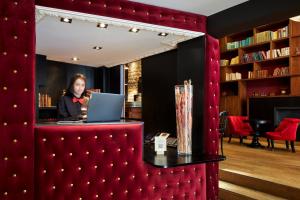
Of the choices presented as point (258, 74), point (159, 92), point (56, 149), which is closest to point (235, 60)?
point (258, 74)

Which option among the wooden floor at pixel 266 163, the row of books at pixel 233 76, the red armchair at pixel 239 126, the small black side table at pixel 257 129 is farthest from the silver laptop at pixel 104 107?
the row of books at pixel 233 76

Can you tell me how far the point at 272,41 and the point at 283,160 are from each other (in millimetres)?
3611

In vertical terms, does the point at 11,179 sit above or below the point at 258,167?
above

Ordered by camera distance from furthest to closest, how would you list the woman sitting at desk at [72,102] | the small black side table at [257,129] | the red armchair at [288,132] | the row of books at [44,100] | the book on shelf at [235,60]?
the book on shelf at [235,60] < the row of books at [44,100] < the small black side table at [257,129] < the red armchair at [288,132] < the woman sitting at desk at [72,102]

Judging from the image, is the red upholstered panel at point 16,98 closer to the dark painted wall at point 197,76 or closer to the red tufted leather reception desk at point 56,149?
the red tufted leather reception desk at point 56,149

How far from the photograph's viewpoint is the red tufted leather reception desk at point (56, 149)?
100 inches

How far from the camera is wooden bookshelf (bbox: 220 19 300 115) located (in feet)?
23.7

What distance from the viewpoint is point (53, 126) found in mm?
2748

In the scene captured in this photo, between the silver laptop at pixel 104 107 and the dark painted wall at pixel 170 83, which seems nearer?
the silver laptop at pixel 104 107

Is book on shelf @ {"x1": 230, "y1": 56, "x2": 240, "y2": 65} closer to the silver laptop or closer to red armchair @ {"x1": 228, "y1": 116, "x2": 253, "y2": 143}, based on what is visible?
red armchair @ {"x1": 228, "y1": 116, "x2": 253, "y2": 143}

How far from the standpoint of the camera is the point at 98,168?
2938mm

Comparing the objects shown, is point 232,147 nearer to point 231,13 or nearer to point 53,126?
point 231,13

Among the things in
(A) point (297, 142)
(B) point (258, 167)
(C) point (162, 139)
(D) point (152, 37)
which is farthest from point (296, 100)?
(C) point (162, 139)

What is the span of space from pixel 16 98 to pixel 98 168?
1047 millimetres
